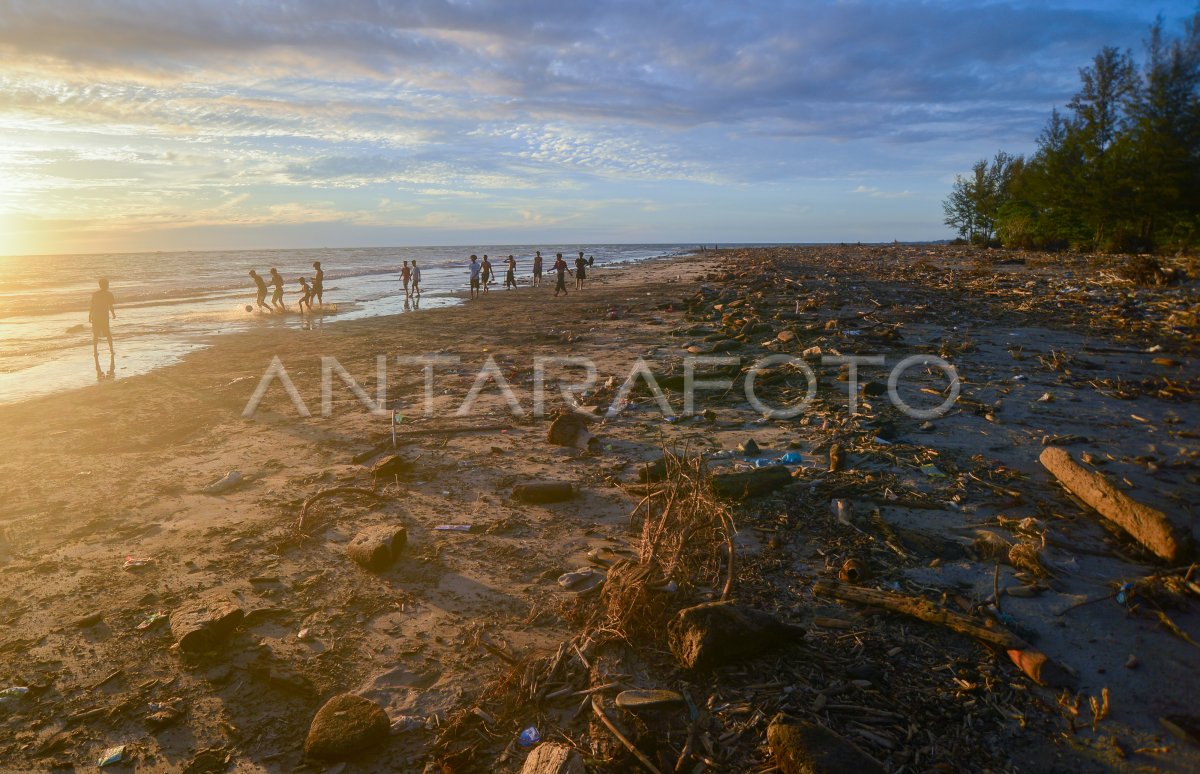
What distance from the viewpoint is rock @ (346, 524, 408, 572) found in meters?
4.50

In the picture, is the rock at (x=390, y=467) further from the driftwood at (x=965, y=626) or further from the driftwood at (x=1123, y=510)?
the driftwood at (x=1123, y=510)

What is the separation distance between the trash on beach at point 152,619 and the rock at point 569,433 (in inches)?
158

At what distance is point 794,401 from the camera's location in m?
8.09

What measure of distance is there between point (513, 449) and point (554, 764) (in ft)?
14.9

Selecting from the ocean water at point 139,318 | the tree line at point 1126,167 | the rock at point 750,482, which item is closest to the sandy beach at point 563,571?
the rock at point 750,482

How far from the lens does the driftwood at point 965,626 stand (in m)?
3.04

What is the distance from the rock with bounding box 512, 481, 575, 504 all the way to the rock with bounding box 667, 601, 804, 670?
2.35 meters

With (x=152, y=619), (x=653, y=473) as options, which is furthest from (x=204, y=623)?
(x=653, y=473)

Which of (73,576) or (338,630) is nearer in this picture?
(338,630)

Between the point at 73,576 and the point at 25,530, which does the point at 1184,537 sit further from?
the point at 25,530

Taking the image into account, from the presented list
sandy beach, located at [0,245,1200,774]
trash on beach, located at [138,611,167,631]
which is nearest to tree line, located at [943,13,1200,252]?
sandy beach, located at [0,245,1200,774]

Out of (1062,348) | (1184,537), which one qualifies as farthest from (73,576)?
(1062,348)

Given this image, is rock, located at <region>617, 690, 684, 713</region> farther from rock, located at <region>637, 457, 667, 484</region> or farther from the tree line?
the tree line

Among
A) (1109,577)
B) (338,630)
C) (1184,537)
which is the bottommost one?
(338,630)
